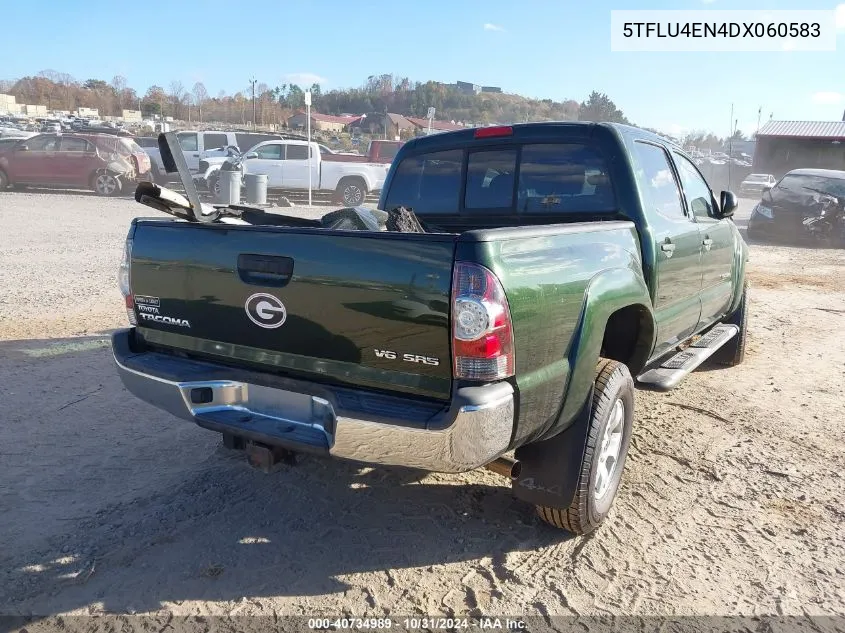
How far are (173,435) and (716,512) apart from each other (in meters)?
3.20

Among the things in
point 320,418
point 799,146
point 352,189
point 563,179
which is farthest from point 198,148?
point 799,146

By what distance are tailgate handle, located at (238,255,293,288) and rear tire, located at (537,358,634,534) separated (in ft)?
4.83

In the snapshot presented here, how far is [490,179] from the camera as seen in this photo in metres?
4.44

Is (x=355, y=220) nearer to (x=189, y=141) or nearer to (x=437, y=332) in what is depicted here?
(x=437, y=332)

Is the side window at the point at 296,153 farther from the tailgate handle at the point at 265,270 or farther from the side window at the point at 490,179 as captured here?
the tailgate handle at the point at 265,270

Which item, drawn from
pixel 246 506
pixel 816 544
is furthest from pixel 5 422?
pixel 816 544

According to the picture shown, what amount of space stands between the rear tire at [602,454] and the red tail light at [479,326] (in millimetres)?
770

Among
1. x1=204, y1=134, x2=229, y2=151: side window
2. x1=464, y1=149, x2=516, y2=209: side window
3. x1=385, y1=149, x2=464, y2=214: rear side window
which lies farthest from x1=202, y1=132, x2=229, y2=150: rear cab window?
x1=464, y1=149, x2=516, y2=209: side window

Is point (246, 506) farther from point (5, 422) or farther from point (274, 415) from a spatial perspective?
point (5, 422)

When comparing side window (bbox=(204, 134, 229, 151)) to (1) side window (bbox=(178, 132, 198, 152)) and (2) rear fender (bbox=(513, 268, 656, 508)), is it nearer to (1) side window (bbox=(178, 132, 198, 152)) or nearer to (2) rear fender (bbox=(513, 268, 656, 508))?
(1) side window (bbox=(178, 132, 198, 152))

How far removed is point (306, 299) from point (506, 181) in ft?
6.60

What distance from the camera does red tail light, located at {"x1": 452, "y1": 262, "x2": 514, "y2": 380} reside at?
8.12ft

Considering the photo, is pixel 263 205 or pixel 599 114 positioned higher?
pixel 599 114

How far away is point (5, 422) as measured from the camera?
173 inches
